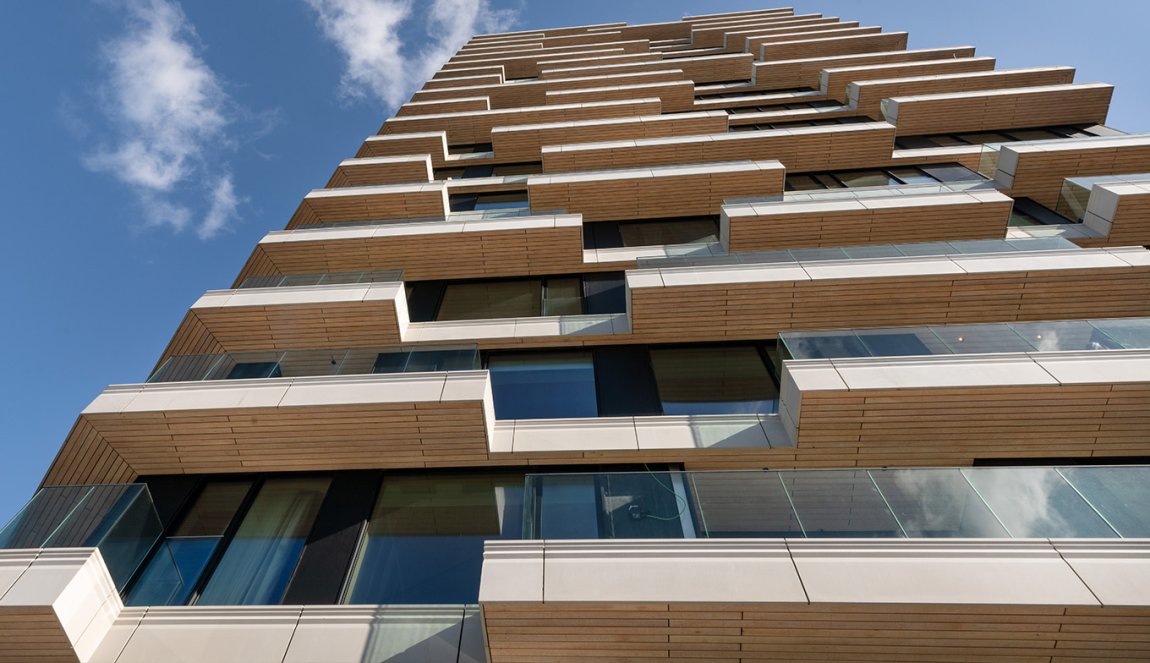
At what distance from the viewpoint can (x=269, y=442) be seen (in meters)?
8.36

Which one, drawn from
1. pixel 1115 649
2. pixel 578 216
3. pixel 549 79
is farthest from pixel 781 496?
pixel 549 79

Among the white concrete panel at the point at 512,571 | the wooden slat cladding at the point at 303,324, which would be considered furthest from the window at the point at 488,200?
the white concrete panel at the point at 512,571

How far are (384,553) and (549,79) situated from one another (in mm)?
27879

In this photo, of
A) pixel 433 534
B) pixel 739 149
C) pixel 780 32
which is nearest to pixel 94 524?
pixel 433 534

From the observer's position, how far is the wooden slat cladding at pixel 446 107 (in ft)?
81.4

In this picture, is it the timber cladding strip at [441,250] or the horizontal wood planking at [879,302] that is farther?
the timber cladding strip at [441,250]

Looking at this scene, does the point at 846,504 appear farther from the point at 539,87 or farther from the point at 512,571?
the point at 539,87

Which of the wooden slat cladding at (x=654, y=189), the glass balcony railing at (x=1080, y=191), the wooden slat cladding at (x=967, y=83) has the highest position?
the wooden slat cladding at (x=967, y=83)

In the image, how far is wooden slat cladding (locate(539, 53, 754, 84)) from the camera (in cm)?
2805

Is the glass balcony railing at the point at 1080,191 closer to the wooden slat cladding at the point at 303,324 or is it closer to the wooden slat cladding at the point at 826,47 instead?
the wooden slat cladding at the point at 303,324

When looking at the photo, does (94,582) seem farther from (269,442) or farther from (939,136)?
(939,136)

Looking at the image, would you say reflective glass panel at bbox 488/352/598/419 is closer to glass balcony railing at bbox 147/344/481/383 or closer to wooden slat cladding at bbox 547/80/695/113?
glass balcony railing at bbox 147/344/481/383

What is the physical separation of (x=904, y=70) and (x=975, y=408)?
73.2 ft

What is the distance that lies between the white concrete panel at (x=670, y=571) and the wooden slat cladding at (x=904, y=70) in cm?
2407
